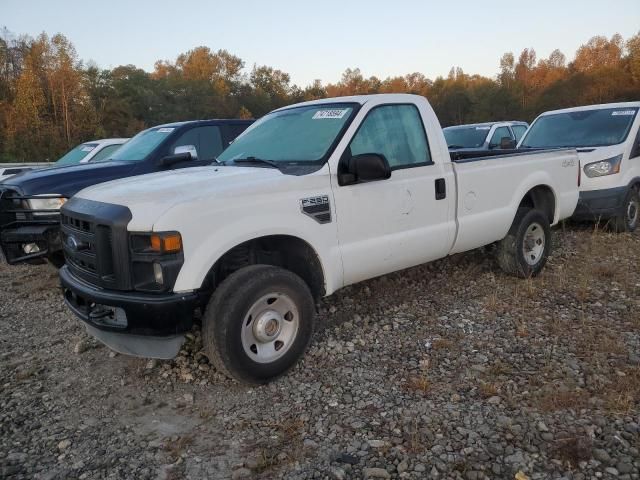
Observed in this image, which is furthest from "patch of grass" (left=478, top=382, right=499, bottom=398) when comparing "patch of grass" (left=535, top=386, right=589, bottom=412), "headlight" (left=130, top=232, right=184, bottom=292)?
"headlight" (left=130, top=232, right=184, bottom=292)

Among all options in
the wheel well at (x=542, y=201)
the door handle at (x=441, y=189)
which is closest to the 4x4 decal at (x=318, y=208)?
the door handle at (x=441, y=189)

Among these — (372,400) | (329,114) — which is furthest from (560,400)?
(329,114)

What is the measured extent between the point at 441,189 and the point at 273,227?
5.78ft

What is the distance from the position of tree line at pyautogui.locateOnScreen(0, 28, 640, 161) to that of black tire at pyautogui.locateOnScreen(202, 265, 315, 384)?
3364 centimetres

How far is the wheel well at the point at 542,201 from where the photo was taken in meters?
5.79

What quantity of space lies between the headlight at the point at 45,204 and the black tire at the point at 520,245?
16.0 ft

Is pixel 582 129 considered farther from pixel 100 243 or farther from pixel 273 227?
pixel 100 243

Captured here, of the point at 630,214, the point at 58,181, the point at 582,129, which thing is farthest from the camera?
the point at 582,129

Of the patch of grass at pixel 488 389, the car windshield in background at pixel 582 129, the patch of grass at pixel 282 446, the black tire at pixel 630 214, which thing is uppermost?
the car windshield in background at pixel 582 129

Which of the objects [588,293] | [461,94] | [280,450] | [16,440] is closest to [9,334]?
[16,440]

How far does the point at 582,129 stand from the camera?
8031 millimetres

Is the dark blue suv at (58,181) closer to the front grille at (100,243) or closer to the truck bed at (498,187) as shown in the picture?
the front grille at (100,243)

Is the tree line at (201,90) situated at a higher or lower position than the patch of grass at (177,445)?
higher

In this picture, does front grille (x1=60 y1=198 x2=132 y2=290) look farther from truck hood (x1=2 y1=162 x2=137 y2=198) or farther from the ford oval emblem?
truck hood (x1=2 y1=162 x2=137 y2=198)
